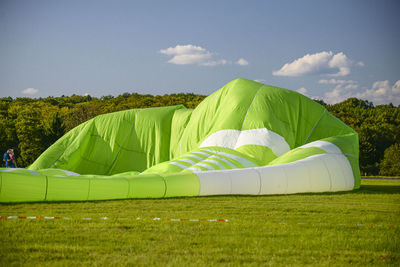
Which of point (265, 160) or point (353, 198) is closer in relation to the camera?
point (353, 198)

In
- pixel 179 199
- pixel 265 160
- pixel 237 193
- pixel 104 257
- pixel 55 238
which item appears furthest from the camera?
pixel 265 160

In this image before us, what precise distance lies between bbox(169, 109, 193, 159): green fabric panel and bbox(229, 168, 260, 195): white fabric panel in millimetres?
5003

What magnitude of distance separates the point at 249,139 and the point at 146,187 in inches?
158

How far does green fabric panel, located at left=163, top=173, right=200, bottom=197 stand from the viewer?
7142 millimetres

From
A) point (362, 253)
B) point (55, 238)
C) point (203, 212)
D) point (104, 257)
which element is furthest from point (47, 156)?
point (362, 253)

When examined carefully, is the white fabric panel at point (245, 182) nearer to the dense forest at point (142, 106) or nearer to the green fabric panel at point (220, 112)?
the green fabric panel at point (220, 112)

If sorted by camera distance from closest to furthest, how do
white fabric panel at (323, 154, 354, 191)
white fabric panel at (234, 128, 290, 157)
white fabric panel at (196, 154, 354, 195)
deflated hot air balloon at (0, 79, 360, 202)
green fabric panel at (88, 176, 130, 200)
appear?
green fabric panel at (88, 176, 130, 200) → deflated hot air balloon at (0, 79, 360, 202) → white fabric panel at (196, 154, 354, 195) → white fabric panel at (323, 154, 354, 191) → white fabric panel at (234, 128, 290, 157)

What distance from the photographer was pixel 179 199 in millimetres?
6910

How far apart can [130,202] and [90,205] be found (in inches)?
26.0

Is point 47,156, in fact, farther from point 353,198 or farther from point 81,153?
point 353,198

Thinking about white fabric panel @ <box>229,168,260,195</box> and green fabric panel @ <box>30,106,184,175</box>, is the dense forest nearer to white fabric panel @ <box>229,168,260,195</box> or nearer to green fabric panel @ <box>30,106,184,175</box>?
green fabric panel @ <box>30,106,184,175</box>

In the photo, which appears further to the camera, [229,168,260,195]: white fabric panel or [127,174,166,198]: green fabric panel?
[229,168,260,195]: white fabric panel

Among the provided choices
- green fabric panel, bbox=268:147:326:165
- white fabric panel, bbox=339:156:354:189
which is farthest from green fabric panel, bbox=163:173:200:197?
white fabric panel, bbox=339:156:354:189

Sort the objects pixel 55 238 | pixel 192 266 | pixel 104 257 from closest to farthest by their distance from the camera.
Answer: pixel 192 266
pixel 104 257
pixel 55 238
